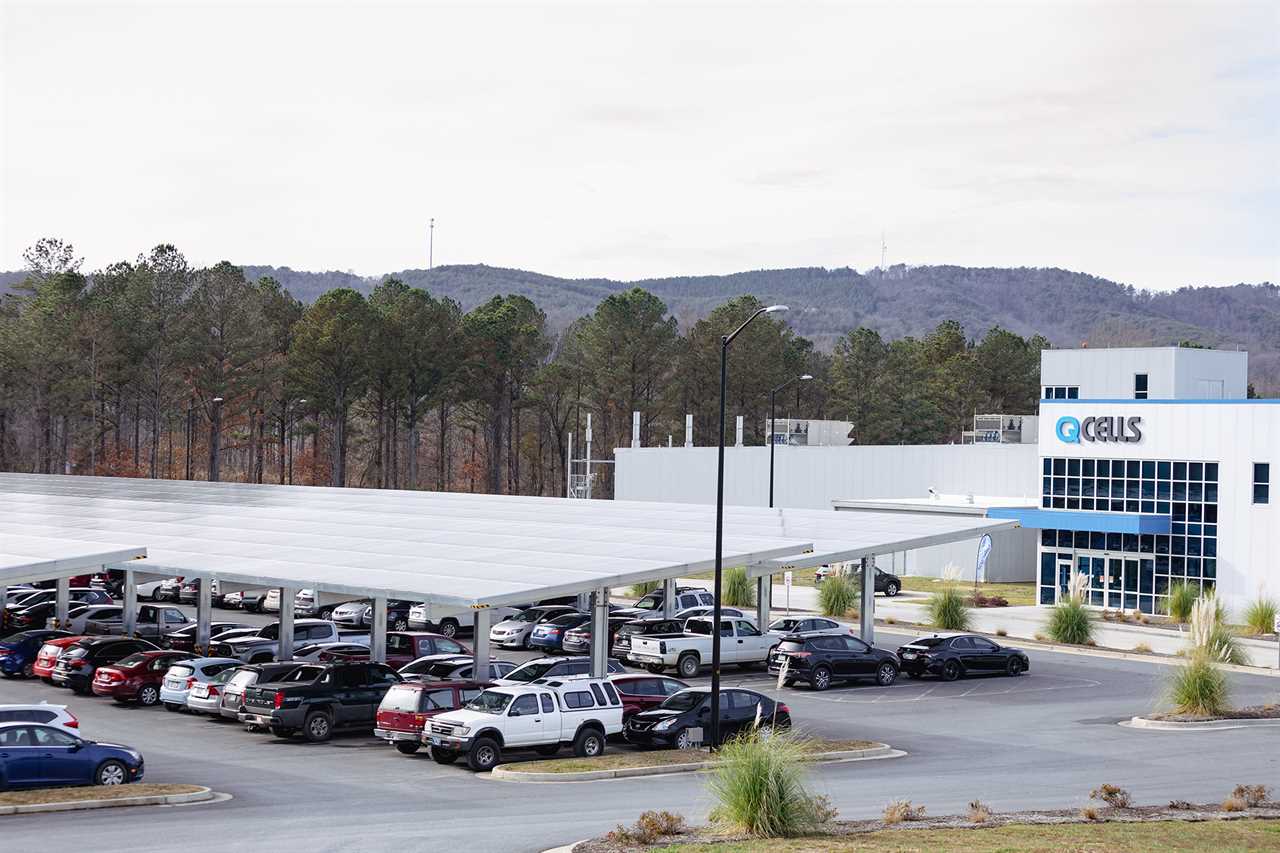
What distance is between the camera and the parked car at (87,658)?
37531mm

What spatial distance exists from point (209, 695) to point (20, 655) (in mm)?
10176

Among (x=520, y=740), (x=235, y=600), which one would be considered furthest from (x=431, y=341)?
(x=520, y=740)

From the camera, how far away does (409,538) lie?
136 ft

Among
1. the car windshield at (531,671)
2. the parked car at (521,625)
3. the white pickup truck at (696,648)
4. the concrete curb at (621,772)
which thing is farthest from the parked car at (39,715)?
the parked car at (521,625)

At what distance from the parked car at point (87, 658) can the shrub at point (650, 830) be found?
2164cm

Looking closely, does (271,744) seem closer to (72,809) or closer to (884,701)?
(72,809)

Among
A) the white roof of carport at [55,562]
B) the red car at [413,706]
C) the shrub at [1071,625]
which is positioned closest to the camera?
the red car at [413,706]

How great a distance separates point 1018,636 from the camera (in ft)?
177

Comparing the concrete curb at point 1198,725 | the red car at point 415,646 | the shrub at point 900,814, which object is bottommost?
the concrete curb at point 1198,725

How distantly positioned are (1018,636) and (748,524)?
614 inches

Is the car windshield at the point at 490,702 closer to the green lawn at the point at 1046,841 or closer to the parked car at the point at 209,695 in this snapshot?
the parked car at the point at 209,695

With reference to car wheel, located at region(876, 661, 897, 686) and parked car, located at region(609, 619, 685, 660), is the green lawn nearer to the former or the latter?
car wheel, located at region(876, 661, 897, 686)

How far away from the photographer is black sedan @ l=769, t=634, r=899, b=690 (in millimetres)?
39156

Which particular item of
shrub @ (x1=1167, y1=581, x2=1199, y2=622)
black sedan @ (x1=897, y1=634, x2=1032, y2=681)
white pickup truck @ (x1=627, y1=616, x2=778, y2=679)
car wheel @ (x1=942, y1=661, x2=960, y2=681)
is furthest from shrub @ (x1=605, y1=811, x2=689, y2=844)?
shrub @ (x1=1167, y1=581, x2=1199, y2=622)
